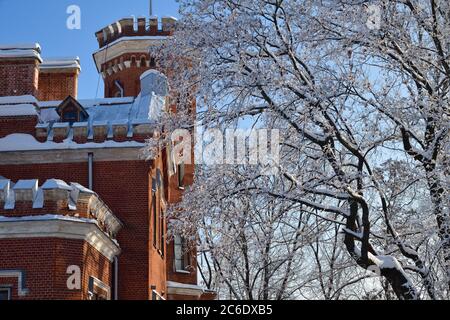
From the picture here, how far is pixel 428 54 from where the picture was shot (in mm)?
15992

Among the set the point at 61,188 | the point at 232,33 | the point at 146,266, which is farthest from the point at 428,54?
the point at 146,266

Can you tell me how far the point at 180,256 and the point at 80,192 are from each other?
12.5 meters

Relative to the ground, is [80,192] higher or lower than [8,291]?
higher

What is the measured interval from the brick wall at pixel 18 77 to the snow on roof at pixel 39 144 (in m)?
1.58

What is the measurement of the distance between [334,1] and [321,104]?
2.35 metres

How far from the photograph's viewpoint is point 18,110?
24.3m

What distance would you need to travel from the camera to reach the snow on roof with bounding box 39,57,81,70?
96.4ft

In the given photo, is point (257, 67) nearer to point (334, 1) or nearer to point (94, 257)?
point (334, 1)

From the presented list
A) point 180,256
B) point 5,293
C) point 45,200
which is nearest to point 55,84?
point 180,256

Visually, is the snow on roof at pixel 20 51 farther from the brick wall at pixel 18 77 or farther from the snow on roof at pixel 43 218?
the snow on roof at pixel 43 218

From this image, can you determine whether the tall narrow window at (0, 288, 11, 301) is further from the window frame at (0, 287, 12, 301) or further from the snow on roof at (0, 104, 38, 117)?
the snow on roof at (0, 104, 38, 117)

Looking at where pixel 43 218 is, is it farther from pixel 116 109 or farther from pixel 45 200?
pixel 116 109

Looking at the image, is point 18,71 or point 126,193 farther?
point 18,71

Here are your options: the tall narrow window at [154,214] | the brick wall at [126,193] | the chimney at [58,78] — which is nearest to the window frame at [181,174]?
the chimney at [58,78]
